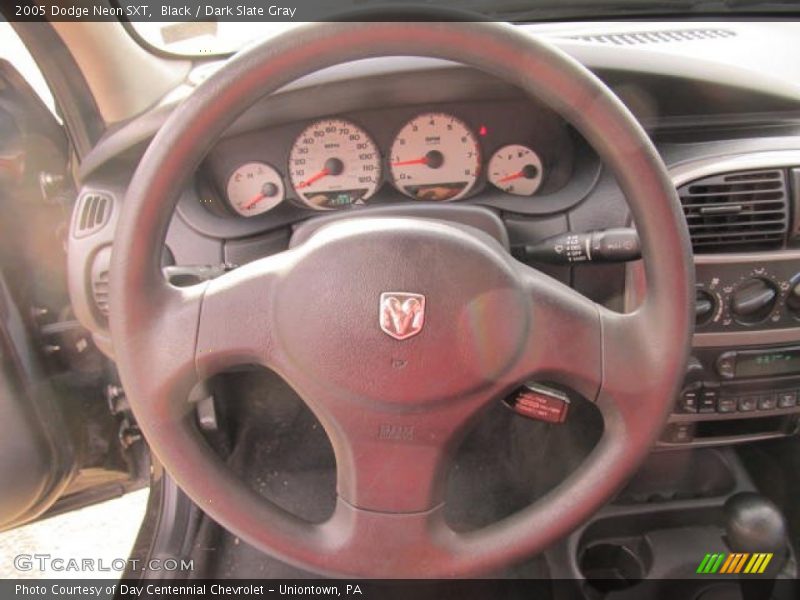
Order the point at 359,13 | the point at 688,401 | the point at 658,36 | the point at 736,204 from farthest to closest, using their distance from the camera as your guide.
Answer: the point at 658,36 < the point at 688,401 < the point at 736,204 < the point at 359,13

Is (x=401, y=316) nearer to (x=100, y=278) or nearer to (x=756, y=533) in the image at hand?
(x=100, y=278)

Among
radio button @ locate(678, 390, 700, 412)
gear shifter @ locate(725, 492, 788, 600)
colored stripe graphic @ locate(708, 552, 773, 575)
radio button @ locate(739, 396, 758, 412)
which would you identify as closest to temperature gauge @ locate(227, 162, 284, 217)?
radio button @ locate(678, 390, 700, 412)

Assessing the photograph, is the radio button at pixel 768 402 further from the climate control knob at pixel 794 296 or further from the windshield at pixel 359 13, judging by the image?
the windshield at pixel 359 13

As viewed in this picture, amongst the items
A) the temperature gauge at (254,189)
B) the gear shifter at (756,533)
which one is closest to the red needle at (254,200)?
the temperature gauge at (254,189)

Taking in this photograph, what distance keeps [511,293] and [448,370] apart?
0.13 m

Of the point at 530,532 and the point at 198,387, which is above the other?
the point at 198,387

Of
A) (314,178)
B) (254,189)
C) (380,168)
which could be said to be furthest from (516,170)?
(254,189)

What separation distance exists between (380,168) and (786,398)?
2.96 ft

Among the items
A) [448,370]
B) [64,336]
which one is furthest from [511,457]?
[64,336]

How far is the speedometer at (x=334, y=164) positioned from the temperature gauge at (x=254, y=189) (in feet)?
0.14

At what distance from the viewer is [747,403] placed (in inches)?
53.9

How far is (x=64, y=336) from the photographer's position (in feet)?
4.91

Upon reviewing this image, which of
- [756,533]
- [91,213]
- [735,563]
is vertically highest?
[91,213]

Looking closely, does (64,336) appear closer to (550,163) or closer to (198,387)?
(198,387)
